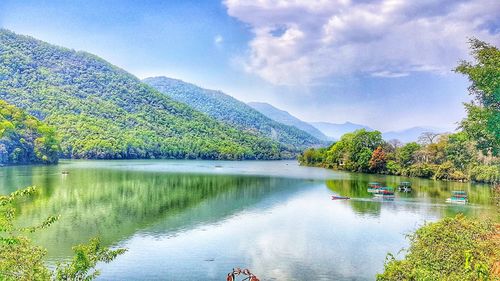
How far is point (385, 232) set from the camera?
30031 mm

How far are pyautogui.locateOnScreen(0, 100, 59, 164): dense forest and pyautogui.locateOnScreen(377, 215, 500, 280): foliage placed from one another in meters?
72.7

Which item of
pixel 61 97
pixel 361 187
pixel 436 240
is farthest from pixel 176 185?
pixel 61 97

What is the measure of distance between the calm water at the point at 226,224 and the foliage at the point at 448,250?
192 inches

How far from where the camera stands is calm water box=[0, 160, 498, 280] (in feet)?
69.3

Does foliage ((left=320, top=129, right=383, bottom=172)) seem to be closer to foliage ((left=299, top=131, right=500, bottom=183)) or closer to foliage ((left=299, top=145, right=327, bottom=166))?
foliage ((left=299, top=131, right=500, bottom=183))

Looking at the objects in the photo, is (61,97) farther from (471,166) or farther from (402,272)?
(402,272)

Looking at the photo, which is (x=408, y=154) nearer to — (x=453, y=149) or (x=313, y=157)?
(x=453, y=149)

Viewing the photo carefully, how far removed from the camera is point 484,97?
25422 mm

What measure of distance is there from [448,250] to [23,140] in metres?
78.6

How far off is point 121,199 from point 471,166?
2134 inches

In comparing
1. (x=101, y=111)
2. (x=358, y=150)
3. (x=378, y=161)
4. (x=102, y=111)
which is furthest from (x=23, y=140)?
(x=378, y=161)

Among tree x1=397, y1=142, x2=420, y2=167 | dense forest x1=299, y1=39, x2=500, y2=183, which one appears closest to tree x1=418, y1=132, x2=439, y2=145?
dense forest x1=299, y1=39, x2=500, y2=183

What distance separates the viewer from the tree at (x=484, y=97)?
2359 cm

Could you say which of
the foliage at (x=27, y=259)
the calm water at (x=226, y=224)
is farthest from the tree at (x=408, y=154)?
the foliage at (x=27, y=259)
